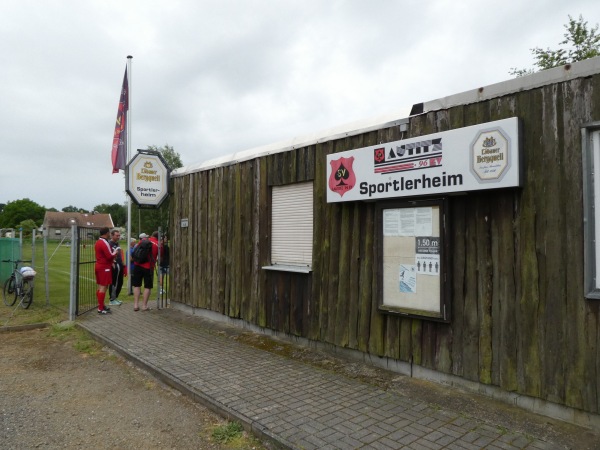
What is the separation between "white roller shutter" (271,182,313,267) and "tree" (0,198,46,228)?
402 ft

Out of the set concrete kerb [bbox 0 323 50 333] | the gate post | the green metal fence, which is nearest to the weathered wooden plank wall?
the gate post

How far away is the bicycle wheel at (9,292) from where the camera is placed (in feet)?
37.0

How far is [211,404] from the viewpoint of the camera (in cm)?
465

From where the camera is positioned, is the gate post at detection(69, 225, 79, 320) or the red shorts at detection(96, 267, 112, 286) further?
the red shorts at detection(96, 267, 112, 286)

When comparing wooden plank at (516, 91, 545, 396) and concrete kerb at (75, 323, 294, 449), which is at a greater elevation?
wooden plank at (516, 91, 545, 396)

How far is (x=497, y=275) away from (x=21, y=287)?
36.9ft

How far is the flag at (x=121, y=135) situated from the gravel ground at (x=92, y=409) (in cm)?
853

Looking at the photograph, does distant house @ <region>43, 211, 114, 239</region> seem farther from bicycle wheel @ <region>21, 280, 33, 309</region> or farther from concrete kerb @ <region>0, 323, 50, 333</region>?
concrete kerb @ <region>0, 323, 50, 333</region>

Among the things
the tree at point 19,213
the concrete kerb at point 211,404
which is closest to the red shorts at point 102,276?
the concrete kerb at point 211,404

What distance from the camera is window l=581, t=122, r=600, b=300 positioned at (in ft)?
12.6

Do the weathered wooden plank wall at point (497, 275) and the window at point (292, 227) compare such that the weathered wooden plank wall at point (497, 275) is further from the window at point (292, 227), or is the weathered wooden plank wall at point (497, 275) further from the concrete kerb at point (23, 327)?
the concrete kerb at point (23, 327)

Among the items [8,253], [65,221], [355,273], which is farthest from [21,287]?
[65,221]

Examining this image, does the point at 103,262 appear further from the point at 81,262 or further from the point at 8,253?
the point at 8,253

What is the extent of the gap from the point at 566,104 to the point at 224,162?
6241 mm
